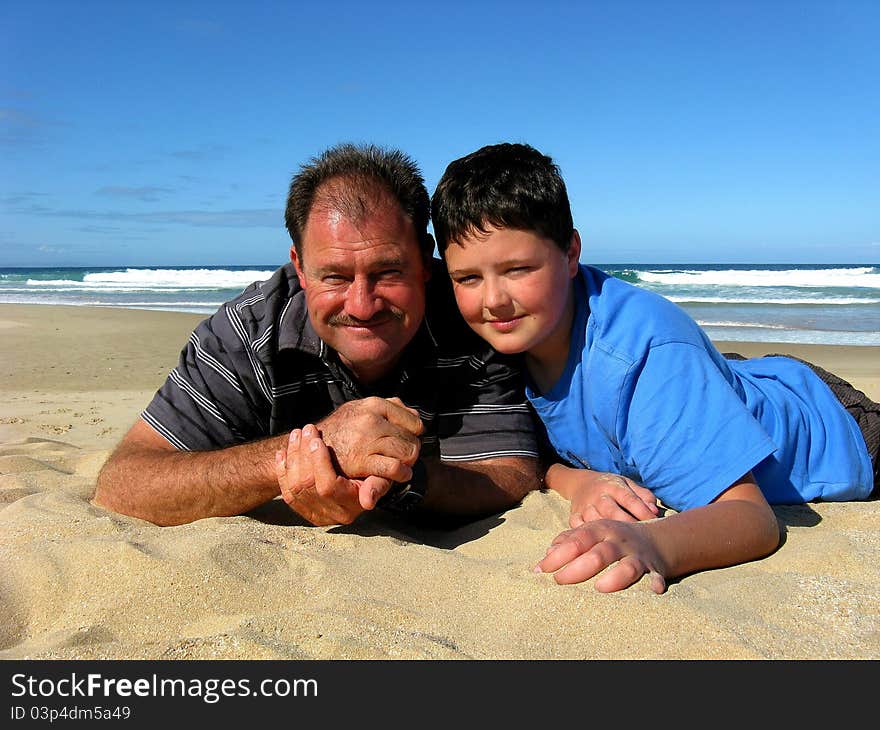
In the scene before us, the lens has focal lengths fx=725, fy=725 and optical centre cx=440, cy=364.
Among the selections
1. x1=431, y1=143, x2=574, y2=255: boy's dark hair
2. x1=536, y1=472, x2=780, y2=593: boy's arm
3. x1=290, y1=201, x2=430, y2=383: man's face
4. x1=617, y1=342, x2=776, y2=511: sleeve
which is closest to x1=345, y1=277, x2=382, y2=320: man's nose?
x1=290, y1=201, x2=430, y2=383: man's face

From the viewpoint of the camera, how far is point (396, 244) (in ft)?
9.25

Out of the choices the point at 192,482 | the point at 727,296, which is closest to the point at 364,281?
the point at 192,482

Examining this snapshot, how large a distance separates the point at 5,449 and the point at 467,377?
3.28 meters

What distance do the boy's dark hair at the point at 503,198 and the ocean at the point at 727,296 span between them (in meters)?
10.5

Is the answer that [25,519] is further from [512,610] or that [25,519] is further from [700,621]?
[700,621]

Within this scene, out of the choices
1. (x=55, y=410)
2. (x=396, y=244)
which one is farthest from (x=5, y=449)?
(x=396, y=244)

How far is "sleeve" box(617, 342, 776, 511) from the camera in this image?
2367 millimetres

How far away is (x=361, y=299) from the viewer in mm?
2775

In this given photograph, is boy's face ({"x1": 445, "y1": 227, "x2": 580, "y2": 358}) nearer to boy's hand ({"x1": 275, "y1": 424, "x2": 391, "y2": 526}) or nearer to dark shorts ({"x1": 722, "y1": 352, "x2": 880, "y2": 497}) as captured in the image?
boy's hand ({"x1": 275, "y1": 424, "x2": 391, "y2": 526})

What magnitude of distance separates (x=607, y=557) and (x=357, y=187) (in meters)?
1.68

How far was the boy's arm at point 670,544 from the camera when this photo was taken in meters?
2.05

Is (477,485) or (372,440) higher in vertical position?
(372,440)

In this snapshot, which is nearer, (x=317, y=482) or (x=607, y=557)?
(x=607, y=557)

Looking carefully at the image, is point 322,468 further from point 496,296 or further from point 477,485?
point 496,296
